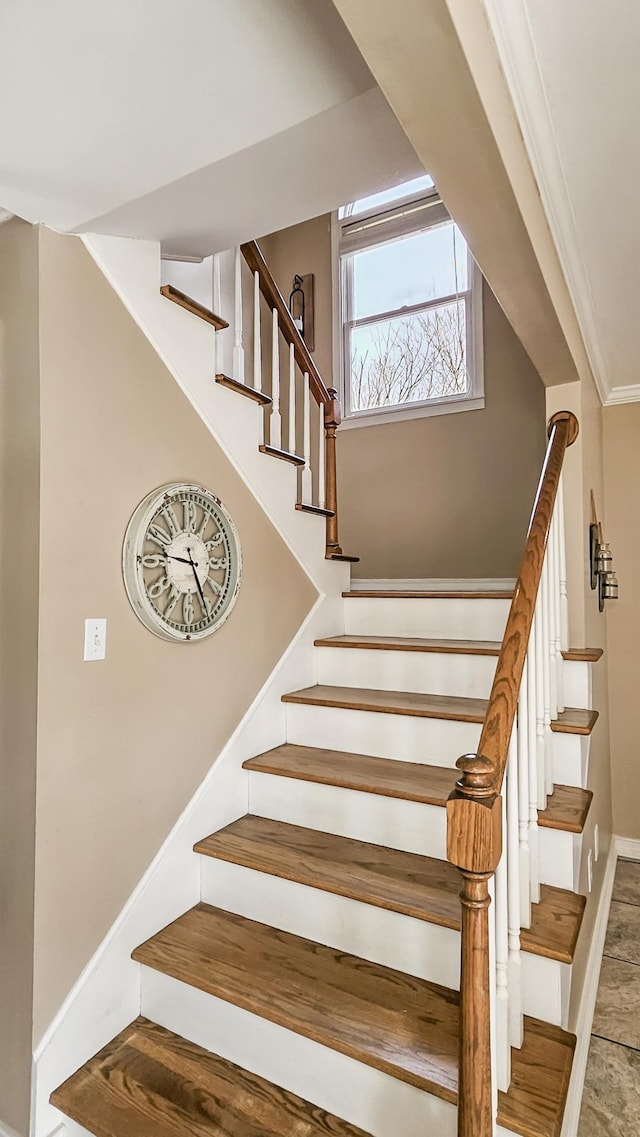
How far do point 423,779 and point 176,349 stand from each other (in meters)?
1.56

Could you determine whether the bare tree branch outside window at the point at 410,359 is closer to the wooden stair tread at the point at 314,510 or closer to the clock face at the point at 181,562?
the wooden stair tread at the point at 314,510

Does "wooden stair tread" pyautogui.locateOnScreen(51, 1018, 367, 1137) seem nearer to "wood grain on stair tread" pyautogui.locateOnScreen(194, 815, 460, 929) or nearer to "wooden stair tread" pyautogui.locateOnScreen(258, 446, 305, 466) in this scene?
"wood grain on stair tread" pyautogui.locateOnScreen(194, 815, 460, 929)

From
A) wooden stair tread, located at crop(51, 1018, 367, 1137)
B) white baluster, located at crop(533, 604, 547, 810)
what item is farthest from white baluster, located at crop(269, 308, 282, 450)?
wooden stair tread, located at crop(51, 1018, 367, 1137)

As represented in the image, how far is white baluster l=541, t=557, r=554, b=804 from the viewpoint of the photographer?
167 centimetres

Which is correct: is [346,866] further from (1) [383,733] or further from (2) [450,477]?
(2) [450,477]

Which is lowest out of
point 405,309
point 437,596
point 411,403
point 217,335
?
point 437,596

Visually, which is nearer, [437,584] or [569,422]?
[569,422]

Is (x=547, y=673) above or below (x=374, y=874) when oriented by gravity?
above

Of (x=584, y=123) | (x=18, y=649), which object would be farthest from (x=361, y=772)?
(x=584, y=123)

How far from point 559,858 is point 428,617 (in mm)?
1172

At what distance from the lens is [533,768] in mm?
1453

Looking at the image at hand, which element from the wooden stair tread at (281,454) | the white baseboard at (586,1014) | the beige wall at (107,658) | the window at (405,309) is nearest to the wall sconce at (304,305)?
the window at (405,309)

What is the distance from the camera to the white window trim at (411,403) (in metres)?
3.69

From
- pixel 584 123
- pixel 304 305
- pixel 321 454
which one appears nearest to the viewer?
pixel 584 123
